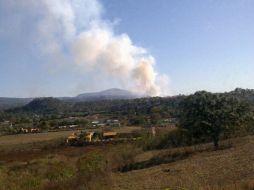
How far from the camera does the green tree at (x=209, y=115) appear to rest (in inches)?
1694

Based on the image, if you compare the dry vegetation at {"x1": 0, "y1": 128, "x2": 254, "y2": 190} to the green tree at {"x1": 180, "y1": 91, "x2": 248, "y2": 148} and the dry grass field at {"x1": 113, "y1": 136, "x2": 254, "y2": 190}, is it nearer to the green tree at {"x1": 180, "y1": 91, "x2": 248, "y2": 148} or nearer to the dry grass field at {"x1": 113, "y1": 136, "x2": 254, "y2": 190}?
the dry grass field at {"x1": 113, "y1": 136, "x2": 254, "y2": 190}

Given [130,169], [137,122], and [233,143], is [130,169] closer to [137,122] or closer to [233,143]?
[233,143]

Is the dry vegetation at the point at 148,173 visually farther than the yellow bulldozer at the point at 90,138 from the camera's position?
No

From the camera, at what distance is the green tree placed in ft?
141

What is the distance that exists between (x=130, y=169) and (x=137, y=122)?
96991 millimetres

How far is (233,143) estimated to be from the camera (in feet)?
152

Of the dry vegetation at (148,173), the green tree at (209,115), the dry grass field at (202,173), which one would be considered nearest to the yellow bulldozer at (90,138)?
the dry vegetation at (148,173)

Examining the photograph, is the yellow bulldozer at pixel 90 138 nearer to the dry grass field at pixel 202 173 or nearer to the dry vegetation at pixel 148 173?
the dry vegetation at pixel 148 173

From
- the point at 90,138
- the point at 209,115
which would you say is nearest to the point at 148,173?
the point at 209,115

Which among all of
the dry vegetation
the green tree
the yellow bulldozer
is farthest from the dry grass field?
the yellow bulldozer

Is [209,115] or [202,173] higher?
[209,115]

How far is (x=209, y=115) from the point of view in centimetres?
4288

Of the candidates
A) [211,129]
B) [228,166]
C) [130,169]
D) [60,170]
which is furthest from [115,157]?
[228,166]

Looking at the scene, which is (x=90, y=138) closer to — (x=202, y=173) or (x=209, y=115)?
(x=209, y=115)
